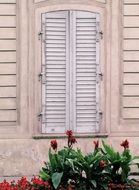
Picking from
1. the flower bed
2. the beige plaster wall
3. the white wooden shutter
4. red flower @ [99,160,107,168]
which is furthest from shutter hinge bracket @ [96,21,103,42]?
red flower @ [99,160,107,168]

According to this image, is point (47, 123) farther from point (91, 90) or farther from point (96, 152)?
point (96, 152)

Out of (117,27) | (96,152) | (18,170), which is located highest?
(117,27)

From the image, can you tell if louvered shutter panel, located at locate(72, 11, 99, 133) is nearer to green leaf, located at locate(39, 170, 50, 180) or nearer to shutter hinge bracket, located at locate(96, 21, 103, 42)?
shutter hinge bracket, located at locate(96, 21, 103, 42)

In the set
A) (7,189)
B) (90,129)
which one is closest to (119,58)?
(90,129)

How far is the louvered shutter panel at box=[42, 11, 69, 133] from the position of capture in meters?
11.0

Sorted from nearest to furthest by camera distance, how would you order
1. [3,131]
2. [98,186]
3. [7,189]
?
[7,189]
[98,186]
[3,131]

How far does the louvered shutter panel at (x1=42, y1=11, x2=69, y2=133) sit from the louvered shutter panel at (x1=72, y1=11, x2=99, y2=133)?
16 cm

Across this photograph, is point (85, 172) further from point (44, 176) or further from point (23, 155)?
point (23, 155)

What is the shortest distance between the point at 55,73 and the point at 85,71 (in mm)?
538

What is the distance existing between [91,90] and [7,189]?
5158 mm

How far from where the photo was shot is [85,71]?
1107cm

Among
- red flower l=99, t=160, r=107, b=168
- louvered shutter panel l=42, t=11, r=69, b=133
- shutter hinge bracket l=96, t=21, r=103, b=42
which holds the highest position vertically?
shutter hinge bracket l=96, t=21, r=103, b=42

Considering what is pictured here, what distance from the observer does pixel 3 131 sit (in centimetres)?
1095

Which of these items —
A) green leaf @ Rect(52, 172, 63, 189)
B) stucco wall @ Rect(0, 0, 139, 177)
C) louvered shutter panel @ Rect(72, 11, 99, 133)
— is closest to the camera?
green leaf @ Rect(52, 172, 63, 189)
